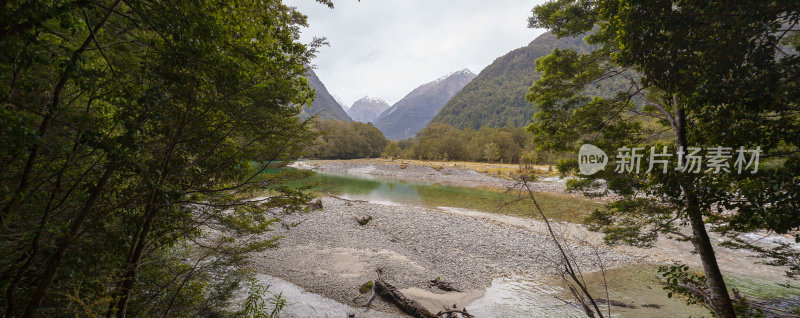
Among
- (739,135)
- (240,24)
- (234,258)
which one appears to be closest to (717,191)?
(739,135)

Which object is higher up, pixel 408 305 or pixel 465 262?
pixel 408 305

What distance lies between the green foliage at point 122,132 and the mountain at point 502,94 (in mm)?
108141

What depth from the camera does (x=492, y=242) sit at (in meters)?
12.1

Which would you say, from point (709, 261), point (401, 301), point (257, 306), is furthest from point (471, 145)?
point (257, 306)

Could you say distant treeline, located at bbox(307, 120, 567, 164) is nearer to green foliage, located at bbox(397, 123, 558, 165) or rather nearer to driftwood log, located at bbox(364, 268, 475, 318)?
green foliage, located at bbox(397, 123, 558, 165)

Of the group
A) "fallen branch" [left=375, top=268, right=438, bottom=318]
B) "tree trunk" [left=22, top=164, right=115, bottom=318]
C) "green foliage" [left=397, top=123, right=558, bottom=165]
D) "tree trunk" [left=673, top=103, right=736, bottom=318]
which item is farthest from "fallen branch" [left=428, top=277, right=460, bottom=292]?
"green foliage" [left=397, top=123, right=558, bottom=165]

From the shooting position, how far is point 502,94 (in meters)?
137

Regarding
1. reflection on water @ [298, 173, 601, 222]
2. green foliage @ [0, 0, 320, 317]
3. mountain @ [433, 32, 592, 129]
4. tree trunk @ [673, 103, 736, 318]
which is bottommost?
reflection on water @ [298, 173, 601, 222]

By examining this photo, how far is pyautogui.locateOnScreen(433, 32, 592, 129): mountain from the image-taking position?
118750 millimetres

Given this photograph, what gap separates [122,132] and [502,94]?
14734cm

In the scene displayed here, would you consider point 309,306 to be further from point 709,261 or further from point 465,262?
point 709,261

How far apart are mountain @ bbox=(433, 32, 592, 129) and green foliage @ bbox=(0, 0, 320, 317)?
108141 mm

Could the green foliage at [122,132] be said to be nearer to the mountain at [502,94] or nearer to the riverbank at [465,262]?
the riverbank at [465,262]

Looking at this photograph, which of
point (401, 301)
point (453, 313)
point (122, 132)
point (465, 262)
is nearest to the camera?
point (122, 132)
